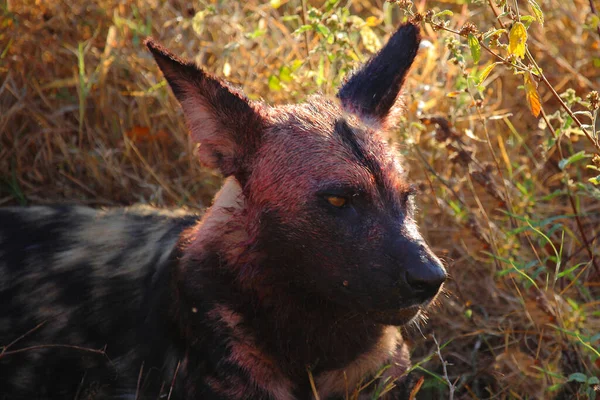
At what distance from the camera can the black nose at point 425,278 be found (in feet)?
8.38

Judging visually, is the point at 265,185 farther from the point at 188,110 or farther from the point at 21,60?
the point at 21,60

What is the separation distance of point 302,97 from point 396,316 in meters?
1.94

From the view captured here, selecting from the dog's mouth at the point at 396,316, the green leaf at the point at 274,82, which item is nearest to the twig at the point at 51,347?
the dog's mouth at the point at 396,316

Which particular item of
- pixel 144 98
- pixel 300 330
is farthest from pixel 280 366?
pixel 144 98

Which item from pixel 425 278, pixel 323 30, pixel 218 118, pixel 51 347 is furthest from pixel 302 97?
pixel 425 278

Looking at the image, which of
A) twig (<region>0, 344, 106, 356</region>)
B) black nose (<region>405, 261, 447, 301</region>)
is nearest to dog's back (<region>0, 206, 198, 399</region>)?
twig (<region>0, 344, 106, 356</region>)

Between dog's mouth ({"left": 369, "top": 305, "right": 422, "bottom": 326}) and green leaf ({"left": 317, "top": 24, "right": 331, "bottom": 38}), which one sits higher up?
green leaf ({"left": 317, "top": 24, "right": 331, "bottom": 38})

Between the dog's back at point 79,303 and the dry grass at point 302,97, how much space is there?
3.47 ft

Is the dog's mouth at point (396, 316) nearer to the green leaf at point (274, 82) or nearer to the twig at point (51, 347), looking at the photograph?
the twig at point (51, 347)

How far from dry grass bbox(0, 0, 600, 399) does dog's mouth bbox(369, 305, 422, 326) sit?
1.11 metres

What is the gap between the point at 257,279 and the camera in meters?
2.89

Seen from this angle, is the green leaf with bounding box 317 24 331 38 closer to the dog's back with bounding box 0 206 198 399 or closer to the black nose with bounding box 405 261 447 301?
the dog's back with bounding box 0 206 198 399

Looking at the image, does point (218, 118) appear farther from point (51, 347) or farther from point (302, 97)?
point (302, 97)

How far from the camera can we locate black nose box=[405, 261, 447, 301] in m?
2.55
